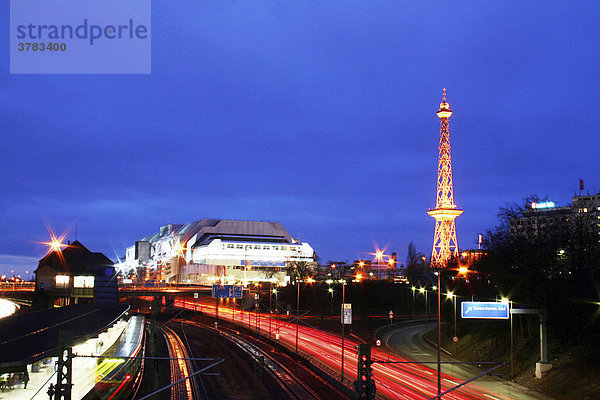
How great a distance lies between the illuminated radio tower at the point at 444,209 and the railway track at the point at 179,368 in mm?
98990

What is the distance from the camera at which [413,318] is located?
11831 centimetres

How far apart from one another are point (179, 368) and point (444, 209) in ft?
408

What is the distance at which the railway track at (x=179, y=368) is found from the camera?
48219 millimetres

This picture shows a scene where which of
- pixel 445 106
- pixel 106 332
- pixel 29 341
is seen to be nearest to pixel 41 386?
pixel 29 341

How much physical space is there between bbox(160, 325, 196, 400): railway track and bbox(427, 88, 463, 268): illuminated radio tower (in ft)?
325

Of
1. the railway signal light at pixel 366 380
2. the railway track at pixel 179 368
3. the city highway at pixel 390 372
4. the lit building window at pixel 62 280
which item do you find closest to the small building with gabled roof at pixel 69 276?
the lit building window at pixel 62 280

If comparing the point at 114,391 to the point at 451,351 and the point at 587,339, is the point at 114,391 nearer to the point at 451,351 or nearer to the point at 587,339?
the point at 587,339

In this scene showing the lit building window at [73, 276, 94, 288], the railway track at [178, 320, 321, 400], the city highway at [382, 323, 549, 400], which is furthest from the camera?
the lit building window at [73, 276, 94, 288]

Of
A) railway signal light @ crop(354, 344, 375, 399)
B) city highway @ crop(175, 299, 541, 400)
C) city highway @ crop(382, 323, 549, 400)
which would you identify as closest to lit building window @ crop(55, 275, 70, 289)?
city highway @ crop(175, 299, 541, 400)

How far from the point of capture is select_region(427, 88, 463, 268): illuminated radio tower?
6709 inches

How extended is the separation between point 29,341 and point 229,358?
1552 inches

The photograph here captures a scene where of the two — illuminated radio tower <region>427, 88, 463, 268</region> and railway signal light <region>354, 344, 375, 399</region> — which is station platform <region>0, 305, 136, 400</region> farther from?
illuminated radio tower <region>427, 88, 463, 268</region>

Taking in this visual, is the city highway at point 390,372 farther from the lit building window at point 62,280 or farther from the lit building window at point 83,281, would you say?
the lit building window at point 62,280

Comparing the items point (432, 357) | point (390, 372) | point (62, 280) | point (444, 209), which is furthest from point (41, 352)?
point (444, 209)
